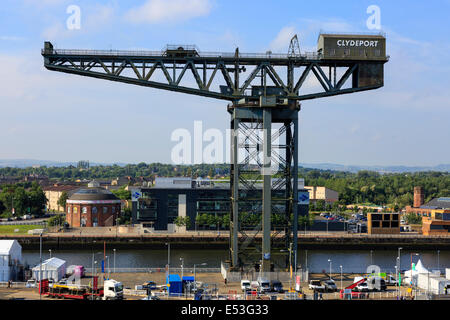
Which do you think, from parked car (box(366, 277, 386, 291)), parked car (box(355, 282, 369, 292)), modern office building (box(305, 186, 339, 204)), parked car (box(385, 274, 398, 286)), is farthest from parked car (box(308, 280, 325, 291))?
modern office building (box(305, 186, 339, 204))

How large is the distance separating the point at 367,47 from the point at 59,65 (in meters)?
23.1

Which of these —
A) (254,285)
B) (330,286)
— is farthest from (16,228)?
(330,286)

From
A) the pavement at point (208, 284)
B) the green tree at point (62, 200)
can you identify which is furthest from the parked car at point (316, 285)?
the green tree at point (62, 200)

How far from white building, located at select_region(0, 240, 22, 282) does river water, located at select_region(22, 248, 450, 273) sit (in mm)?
14296

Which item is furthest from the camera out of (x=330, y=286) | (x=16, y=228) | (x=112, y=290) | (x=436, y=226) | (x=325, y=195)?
(x=325, y=195)

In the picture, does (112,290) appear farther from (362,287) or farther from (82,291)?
(362,287)

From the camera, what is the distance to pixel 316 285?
3966 centimetres

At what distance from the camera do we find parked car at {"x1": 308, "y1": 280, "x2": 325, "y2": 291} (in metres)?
39.1

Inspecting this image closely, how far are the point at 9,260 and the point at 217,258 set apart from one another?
29.4 m

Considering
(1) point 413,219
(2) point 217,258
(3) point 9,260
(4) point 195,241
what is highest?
(3) point 9,260

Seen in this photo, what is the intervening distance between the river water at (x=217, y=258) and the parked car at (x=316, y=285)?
713 inches

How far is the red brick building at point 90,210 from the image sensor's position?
99000 millimetres
